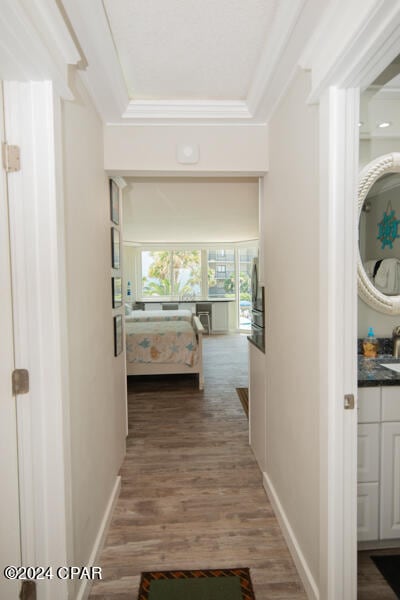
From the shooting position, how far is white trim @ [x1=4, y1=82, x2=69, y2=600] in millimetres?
1193

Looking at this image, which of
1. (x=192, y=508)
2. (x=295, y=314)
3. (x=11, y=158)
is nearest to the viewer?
(x=11, y=158)

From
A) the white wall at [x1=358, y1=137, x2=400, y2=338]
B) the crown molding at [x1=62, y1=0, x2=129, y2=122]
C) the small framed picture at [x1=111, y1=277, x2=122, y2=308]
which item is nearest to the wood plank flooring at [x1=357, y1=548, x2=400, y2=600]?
the white wall at [x1=358, y1=137, x2=400, y2=338]

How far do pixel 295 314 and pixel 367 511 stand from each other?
1.03 meters

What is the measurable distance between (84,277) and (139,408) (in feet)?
8.37

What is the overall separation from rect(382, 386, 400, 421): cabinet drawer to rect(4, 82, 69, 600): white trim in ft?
4.84

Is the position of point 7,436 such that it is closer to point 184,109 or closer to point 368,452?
point 368,452

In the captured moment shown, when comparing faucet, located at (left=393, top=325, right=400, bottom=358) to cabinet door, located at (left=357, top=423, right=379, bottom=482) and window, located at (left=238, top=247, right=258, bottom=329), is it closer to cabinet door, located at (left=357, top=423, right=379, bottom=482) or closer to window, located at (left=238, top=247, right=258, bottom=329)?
cabinet door, located at (left=357, top=423, right=379, bottom=482)

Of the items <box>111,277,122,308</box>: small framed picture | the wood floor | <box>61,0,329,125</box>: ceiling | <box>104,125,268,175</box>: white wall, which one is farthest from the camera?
<box>111,277,122,308</box>: small framed picture

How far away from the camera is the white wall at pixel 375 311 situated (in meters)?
1.97

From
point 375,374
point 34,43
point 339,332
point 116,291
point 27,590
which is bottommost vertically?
point 27,590

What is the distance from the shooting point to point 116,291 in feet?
7.92

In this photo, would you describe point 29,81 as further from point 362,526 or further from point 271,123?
point 362,526

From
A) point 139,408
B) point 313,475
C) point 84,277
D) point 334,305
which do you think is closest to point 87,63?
point 84,277

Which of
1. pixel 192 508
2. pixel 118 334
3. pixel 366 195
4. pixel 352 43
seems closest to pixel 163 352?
pixel 118 334
